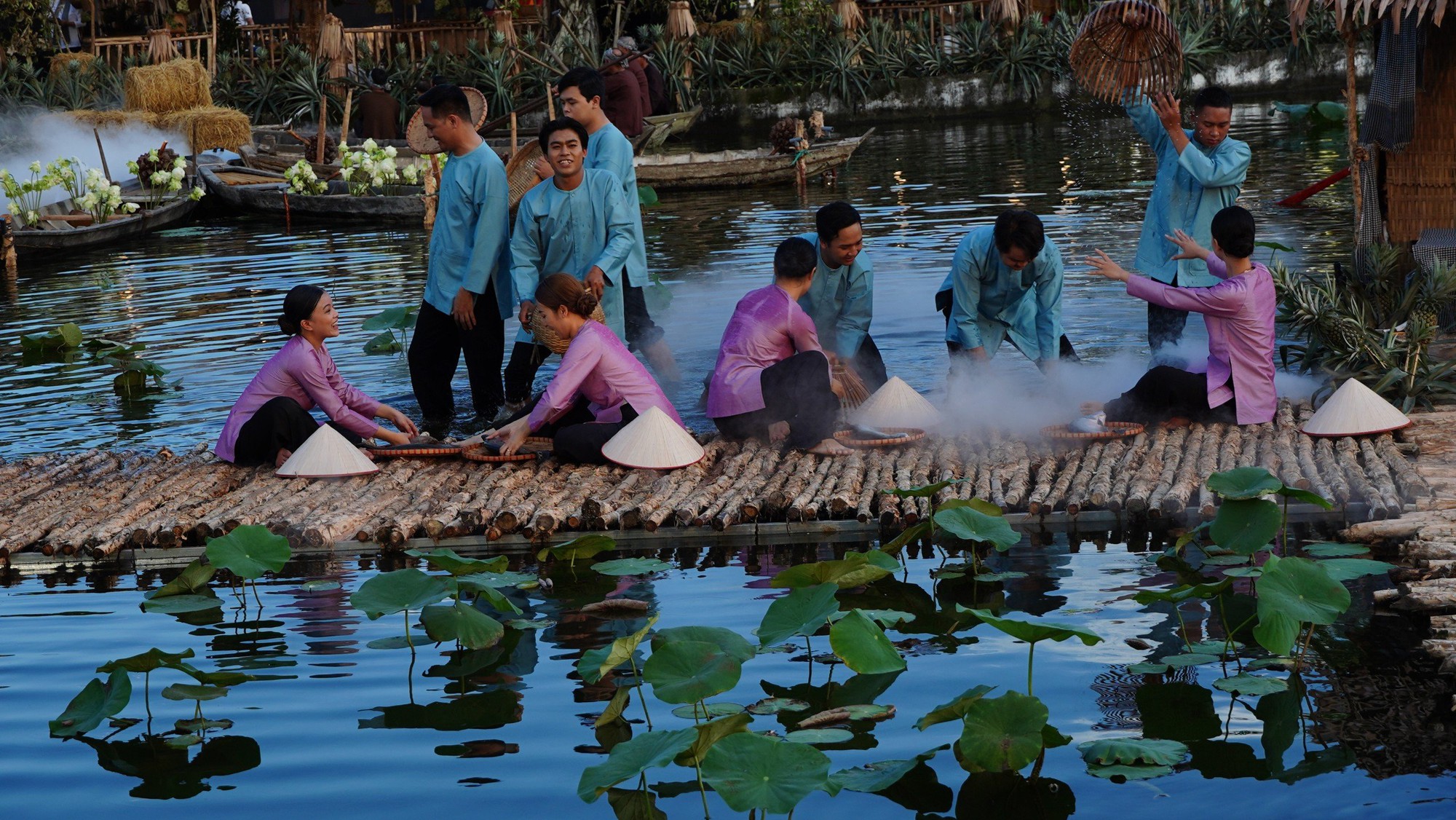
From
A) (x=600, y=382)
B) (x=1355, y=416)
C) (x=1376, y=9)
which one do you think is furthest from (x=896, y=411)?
(x=1376, y=9)

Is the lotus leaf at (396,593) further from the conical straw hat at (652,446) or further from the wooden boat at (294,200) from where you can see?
the wooden boat at (294,200)

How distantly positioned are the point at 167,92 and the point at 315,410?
14577 mm

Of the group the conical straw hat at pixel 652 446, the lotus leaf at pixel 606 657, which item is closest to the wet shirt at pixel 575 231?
the conical straw hat at pixel 652 446

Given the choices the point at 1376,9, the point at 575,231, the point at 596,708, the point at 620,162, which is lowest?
the point at 596,708

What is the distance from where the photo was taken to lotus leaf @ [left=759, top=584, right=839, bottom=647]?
4.34 metres

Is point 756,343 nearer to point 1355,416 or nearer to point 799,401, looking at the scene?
point 799,401

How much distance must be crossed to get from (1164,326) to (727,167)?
1081cm

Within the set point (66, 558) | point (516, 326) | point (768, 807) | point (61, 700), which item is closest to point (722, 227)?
point (516, 326)

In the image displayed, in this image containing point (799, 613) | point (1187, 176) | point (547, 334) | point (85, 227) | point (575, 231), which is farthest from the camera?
point (85, 227)

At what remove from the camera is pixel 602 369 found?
6672 millimetres

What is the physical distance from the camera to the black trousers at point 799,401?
662 cm

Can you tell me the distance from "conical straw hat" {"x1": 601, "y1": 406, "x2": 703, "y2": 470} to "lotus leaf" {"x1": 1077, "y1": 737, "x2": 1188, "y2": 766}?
2.88 m

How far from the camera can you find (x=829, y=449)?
6672mm

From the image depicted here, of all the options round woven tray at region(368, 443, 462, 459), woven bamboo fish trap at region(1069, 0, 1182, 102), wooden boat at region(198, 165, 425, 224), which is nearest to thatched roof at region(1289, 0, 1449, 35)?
woven bamboo fish trap at region(1069, 0, 1182, 102)
